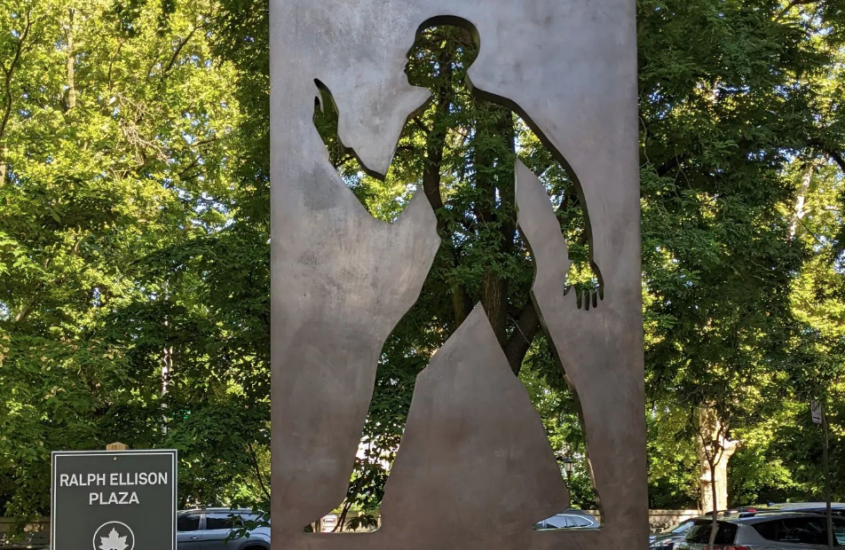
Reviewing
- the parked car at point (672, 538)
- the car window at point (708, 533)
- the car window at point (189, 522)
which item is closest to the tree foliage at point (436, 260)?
the car window at point (708, 533)

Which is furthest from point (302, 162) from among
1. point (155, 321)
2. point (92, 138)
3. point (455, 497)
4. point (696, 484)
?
point (696, 484)

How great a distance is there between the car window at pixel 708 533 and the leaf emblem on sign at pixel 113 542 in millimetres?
10993

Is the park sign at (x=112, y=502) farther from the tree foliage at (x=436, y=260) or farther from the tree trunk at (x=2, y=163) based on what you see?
the tree trunk at (x=2, y=163)

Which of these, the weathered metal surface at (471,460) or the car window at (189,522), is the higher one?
the weathered metal surface at (471,460)

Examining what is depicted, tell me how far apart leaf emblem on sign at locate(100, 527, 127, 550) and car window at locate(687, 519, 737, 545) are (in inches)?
433

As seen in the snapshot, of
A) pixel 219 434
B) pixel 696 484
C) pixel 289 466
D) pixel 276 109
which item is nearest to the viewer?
pixel 289 466

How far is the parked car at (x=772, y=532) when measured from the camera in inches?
559

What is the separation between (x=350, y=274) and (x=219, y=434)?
672 centimetres

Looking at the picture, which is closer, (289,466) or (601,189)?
(289,466)

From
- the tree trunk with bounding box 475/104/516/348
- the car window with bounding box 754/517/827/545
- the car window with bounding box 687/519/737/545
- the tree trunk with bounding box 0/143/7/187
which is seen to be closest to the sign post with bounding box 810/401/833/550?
the car window with bounding box 754/517/827/545

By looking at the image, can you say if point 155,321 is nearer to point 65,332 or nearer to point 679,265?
point 65,332

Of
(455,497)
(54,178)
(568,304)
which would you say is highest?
(54,178)

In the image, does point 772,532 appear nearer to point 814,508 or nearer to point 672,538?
point 814,508

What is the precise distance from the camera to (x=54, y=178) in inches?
486
